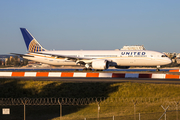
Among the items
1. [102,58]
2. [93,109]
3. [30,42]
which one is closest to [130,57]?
[102,58]

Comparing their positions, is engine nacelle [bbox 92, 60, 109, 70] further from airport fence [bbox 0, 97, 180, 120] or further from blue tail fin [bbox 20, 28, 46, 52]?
airport fence [bbox 0, 97, 180, 120]

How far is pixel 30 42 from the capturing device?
50.5 meters

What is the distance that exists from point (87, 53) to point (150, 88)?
2486cm

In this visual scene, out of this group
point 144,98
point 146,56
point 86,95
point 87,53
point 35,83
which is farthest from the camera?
point 87,53

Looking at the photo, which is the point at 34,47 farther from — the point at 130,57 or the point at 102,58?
the point at 130,57

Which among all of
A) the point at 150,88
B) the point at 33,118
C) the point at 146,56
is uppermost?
the point at 146,56

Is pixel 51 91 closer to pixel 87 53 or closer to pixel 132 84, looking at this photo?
pixel 132 84

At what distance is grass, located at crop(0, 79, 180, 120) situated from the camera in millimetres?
17797

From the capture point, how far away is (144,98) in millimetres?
20859

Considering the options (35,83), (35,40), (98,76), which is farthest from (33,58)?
(35,83)

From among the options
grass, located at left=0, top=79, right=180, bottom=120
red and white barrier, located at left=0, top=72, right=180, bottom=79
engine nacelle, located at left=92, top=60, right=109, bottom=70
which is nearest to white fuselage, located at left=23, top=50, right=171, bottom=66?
engine nacelle, located at left=92, top=60, right=109, bottom=70

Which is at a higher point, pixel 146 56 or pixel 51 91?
pixel 146 56

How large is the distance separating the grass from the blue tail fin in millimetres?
24379

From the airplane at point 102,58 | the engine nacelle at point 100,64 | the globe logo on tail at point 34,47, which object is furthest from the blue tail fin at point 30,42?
the engine nacelle at point 100,64
